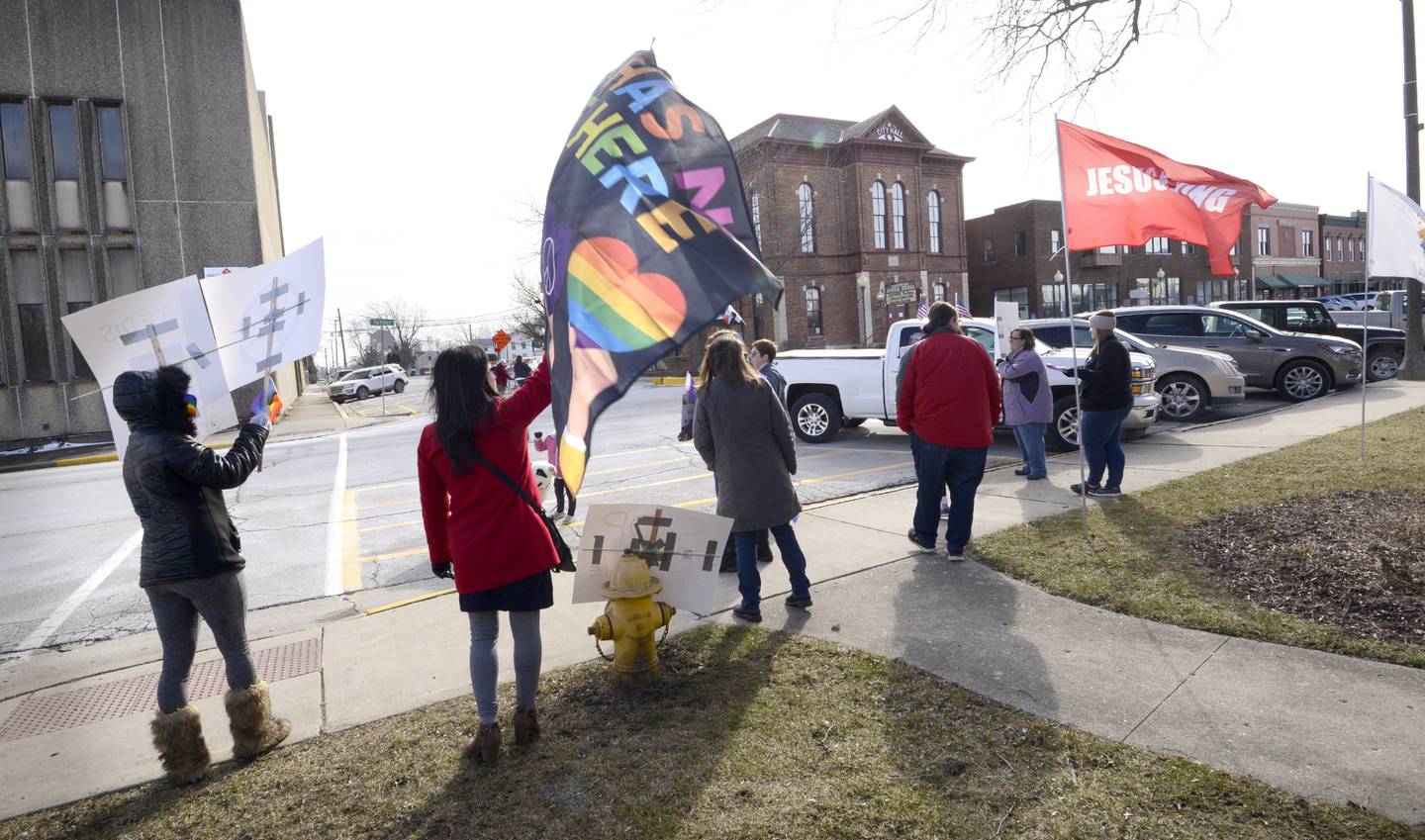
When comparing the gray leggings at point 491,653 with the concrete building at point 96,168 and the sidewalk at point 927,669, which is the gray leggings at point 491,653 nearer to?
the sidewalk at point 927,669

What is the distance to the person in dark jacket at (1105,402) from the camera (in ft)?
25.3

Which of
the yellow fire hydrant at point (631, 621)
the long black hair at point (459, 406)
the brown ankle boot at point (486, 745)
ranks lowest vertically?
the brown ankle boot at point (486, 745)

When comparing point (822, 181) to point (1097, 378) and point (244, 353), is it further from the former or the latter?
point (244, 353)

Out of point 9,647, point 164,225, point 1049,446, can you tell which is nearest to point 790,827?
point 9,647

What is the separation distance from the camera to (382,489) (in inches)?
441

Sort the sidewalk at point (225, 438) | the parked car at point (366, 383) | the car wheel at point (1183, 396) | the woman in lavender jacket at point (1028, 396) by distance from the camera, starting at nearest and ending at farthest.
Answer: the woman in lavender jacket at point (1028, 396) → the car wheel at point (1183, 396) → the sidewalk at point (225, 438) → the parked car at point (366, 383)

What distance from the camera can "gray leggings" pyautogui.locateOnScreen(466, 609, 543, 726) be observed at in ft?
11.2

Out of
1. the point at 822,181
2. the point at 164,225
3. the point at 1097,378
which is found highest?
the point at 822,181

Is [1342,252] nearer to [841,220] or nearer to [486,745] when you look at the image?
[841,220]

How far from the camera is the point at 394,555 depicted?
7453 mm

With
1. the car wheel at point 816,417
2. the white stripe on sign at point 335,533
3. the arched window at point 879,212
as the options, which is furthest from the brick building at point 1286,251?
the white stripe on sign at point 335,533

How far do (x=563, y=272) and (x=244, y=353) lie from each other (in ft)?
6.94

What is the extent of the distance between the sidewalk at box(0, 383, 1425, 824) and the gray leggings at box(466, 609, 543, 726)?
0.85 m

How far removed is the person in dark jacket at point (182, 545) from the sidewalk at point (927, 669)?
0.34 meters
